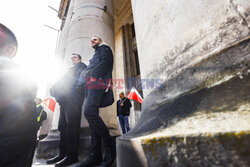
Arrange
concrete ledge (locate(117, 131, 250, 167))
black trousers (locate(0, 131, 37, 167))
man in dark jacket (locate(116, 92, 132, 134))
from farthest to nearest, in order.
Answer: man in dark jacket (locate(116, 92, 132, 134)) < black trousers (locate(0, 131, 37, 167)) < concrete ledge (locate(117, 131, 250, 167))

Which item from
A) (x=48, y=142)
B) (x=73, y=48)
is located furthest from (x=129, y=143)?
(x=73, y=48)

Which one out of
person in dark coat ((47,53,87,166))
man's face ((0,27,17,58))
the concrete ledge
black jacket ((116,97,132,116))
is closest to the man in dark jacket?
black jacket ((116,97,132,116))

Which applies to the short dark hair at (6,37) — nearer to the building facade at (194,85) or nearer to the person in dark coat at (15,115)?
the person in dark coat at (15,115)

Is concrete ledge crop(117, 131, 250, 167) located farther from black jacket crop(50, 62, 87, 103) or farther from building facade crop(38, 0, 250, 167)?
black jacket crop(50, 62, 87, 103)

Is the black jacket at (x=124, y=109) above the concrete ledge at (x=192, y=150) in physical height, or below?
above

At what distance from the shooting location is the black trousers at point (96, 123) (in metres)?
1.21

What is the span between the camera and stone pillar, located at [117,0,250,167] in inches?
12.4

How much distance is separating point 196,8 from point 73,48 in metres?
2.52

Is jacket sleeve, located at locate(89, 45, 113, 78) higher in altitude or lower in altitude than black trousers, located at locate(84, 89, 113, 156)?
higher

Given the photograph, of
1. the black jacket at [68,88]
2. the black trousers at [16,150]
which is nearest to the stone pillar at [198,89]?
the black trousers at [16,150]

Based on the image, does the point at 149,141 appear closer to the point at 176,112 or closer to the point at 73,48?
the point at 176,112

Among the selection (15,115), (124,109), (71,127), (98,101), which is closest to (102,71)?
(98,101)

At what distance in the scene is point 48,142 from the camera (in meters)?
1.98

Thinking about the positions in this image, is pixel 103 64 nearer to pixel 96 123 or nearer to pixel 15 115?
pixel 96 123
